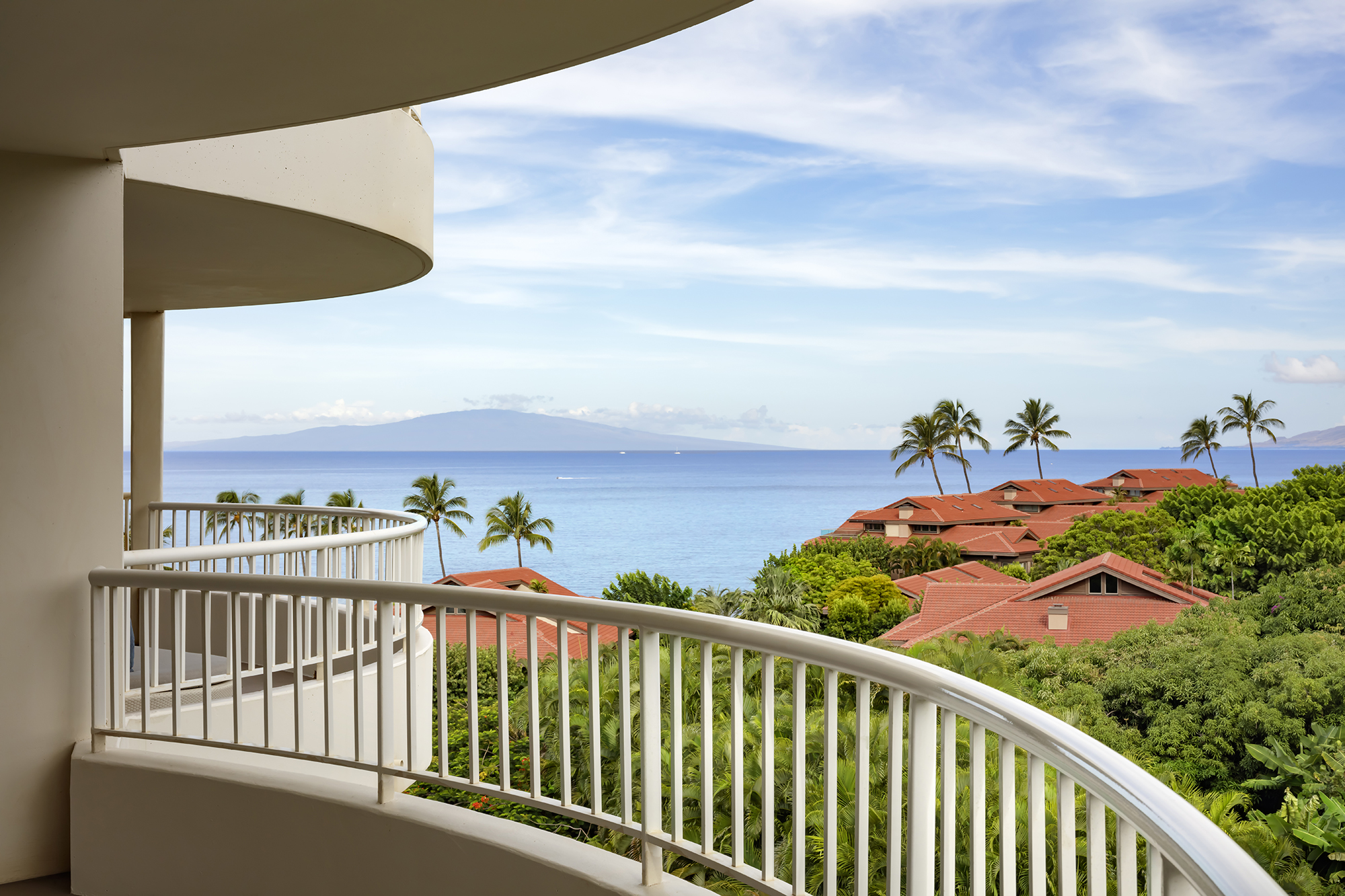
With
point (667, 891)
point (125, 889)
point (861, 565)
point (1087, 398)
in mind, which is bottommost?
point (861, 565)

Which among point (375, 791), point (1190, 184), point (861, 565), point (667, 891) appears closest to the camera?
point (667, 891)

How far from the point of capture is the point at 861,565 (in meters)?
57.5

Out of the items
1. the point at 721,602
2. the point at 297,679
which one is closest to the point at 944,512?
the point at 721,602

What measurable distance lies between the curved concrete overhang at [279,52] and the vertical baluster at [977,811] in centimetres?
200

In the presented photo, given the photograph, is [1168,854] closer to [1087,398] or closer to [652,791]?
[652,791]

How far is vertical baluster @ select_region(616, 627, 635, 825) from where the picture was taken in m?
2.62

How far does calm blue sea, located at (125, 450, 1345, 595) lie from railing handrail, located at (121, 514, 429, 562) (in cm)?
7660

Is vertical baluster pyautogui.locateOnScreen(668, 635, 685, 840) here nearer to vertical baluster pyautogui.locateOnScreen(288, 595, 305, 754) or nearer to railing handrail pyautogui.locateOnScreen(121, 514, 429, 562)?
vertical baluster pyautogui.locateOnScreen(288, 595, 305, 754)

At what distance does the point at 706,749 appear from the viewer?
2.56 m

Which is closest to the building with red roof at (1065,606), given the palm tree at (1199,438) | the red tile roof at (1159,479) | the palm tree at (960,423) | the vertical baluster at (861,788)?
the vertical baluster at (861,788)

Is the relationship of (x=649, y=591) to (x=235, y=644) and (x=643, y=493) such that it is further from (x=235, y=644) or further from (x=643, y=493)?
(x=643, y=493)

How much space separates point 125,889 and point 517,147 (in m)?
112

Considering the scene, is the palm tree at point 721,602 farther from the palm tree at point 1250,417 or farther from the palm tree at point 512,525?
the palm tree at point 1250,417

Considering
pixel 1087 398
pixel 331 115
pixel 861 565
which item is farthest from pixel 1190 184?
pixel 331 115
